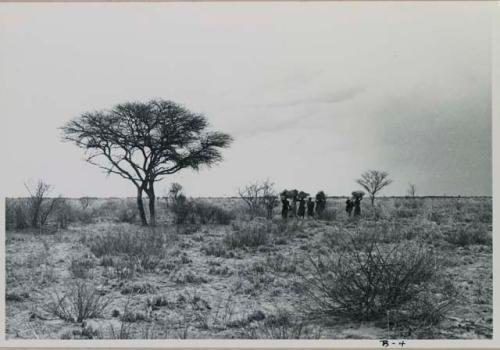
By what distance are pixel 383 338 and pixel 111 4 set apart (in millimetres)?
5786

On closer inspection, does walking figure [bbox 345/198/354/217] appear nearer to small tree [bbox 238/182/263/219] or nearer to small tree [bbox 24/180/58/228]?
small tree [bbox 238/182/263/219]

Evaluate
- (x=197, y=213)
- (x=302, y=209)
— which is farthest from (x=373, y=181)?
(x=197, y=213)

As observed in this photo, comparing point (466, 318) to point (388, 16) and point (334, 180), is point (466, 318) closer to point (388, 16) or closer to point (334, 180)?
point (334, 180)

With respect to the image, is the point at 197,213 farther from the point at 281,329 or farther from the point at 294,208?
the point at 281,329

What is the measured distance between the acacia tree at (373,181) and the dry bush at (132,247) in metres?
3.37

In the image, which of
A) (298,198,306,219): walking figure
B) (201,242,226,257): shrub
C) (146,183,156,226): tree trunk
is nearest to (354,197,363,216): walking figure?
(298,198,306,219): walking figure

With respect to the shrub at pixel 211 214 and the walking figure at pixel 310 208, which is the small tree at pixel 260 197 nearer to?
the shrub at pixel 211 214

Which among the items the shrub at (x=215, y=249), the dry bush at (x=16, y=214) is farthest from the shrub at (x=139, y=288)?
the dry bush at (x=16, y=214)

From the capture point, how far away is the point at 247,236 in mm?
8234

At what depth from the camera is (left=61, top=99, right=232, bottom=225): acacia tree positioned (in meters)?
8.27

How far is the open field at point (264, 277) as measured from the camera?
21.0 ft

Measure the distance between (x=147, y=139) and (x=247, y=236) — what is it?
3051mm

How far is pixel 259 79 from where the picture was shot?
7473 mm

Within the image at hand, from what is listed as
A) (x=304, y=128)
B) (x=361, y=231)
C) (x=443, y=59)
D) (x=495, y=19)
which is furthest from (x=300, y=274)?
(x=495, y=19)
